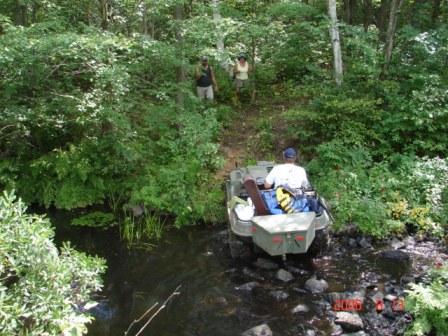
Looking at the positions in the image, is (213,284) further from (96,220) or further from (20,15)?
(20,15)

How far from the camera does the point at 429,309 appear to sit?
19.0ft

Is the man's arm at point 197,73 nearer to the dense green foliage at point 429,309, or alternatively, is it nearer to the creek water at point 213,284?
the creek water at point 213,284

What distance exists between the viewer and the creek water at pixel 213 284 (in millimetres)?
6867

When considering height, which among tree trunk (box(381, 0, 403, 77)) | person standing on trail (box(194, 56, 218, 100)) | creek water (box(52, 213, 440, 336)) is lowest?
creek water (box(52, 213, 440, 336))

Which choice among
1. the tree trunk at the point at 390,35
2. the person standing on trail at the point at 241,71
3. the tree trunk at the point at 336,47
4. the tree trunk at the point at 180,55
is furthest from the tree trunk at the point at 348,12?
the tree trunk at the point at 180,55

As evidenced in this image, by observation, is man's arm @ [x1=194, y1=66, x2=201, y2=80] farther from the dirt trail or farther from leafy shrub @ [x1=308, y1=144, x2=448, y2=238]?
leafy shrub @ [x1=308, y1=144, x2=448, y2=238]

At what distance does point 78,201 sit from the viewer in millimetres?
10992

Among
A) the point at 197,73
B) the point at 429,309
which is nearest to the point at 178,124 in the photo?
the point at 197,73

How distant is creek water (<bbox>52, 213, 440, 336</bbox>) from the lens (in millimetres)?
6867

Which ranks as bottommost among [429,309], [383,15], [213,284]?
[213,284]

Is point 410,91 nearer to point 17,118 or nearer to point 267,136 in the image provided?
point 267,136

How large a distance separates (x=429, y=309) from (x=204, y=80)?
9.69 m

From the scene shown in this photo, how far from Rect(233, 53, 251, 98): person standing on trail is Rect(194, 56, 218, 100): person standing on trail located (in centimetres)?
80

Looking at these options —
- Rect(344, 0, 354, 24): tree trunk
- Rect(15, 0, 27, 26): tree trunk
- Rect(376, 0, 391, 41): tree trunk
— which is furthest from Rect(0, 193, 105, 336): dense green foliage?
Rect(376, 0, 391, 41): tree trunk
